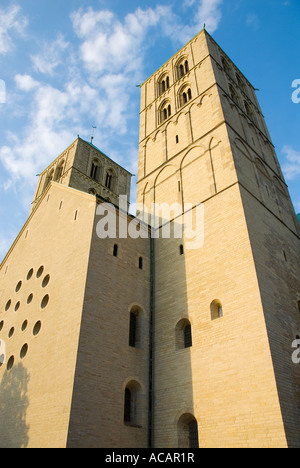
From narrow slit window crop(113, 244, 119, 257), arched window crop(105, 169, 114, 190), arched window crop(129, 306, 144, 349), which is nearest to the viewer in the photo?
arched window crop(129, 306, 144, 349)

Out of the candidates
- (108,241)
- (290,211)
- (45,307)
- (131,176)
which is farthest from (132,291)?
(131,176)

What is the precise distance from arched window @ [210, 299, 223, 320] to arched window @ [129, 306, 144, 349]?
10.1ft

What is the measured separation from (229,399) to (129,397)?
3.89 metres

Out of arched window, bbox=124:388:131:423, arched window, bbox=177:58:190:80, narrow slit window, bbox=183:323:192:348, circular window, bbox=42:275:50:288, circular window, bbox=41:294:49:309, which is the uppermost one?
arched window, bbox=177:58:190:80

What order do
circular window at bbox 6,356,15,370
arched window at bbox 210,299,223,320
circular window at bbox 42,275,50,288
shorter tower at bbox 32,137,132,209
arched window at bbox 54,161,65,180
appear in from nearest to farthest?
arched window at bbox 210,299,223,320
circular window at bbox 6,356,15,370
circular window at bbox 42,275,50,288
shorter tower at bbox 32,137,132,209
arched window at bbox 54,161,65,180

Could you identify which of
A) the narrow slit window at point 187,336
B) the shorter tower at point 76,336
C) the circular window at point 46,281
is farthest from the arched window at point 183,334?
the circular window at point 46,281

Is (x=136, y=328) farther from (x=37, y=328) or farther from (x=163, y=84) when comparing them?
(x=163, y=84)

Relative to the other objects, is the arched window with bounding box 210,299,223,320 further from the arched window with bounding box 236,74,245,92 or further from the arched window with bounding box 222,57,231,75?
the arched window with bounding box 236,74,245,92

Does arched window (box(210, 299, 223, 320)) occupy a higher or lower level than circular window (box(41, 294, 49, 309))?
lower

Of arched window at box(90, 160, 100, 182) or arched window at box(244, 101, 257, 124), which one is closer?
arched window at box(244, 101, 257, 124)

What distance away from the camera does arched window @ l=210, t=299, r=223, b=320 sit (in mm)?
12382

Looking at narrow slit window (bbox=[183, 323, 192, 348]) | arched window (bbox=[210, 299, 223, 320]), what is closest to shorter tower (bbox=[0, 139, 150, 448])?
narrow slit window (bbox=[183, 323, 192, 348])

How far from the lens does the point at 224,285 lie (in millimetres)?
12461
